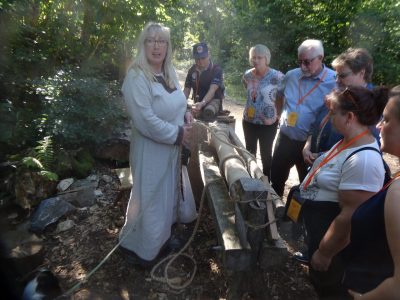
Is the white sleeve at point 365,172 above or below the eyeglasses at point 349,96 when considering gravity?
below

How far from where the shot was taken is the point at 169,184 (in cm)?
287

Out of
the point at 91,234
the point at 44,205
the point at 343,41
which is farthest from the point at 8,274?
the point at 343,41

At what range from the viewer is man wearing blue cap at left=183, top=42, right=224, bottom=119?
4.34 meters

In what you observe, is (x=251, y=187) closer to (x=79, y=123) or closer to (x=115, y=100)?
(x=79, y=123)

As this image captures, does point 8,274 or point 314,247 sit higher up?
point 314,247

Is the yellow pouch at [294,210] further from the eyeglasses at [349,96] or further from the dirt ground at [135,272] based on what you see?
the eyeglasses at [349,96]

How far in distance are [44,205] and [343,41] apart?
10361 mm

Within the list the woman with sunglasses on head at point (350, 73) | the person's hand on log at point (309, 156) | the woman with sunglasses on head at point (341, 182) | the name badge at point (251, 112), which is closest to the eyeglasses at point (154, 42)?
the woman with sunglasses on head at point (341, 182)

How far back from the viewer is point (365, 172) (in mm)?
1709

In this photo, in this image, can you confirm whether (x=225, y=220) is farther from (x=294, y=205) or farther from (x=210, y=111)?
(x=210, y=111)

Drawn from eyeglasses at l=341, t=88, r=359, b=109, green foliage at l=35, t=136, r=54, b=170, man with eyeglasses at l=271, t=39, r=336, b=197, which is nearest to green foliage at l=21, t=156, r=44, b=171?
green foliage at l=35, t=136, r=54, b=170

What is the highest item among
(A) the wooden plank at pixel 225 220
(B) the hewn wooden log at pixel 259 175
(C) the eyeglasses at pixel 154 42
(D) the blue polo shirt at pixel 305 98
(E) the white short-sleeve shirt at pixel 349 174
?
(C) the eyeglasses at pixel 154 42

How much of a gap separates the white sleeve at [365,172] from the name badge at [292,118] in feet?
5.34

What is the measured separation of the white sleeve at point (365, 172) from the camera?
1.70 m
